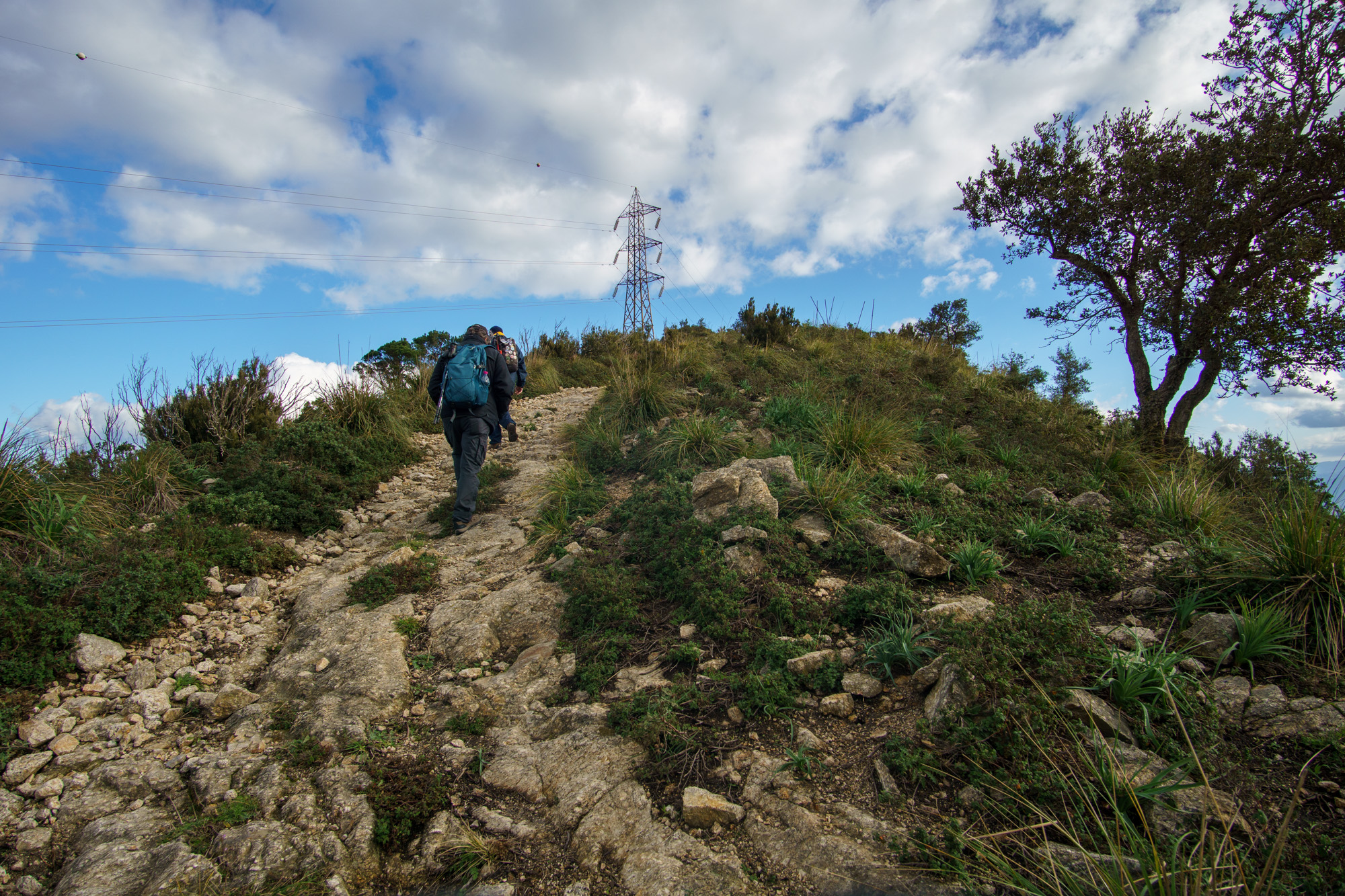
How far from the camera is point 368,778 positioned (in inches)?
119

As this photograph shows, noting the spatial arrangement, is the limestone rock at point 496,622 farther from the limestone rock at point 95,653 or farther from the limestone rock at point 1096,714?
the limestone rock at point 1096,714

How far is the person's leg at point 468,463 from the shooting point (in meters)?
6.60

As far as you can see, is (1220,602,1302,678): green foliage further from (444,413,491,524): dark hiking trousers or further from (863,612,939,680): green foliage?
(444,413,491,524): dark hiking trousers

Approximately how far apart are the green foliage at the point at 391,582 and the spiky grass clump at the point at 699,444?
9.28 ft

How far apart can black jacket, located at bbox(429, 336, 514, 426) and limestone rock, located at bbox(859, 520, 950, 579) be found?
180 inches

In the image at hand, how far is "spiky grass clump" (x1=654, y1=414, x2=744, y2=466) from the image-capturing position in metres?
6.60

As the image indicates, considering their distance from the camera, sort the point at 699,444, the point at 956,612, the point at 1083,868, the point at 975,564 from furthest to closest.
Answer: the point at 699,444 < the point at 975,564 < the point at 956,612 < the point at 1083,868

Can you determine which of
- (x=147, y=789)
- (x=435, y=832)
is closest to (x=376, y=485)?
(x=147, y=789)

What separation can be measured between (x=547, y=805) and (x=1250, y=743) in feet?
10.9

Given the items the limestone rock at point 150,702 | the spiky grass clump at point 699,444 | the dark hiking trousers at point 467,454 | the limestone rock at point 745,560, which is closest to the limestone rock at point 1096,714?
the limestone rock at point 745,560

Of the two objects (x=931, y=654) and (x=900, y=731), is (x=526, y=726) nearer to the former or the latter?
(x=900, y=731)

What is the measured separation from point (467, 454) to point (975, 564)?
5.29 meters

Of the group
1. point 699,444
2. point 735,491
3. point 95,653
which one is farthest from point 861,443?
point 95,653

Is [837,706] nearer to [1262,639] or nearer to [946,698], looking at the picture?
[946,698]
